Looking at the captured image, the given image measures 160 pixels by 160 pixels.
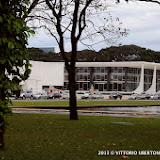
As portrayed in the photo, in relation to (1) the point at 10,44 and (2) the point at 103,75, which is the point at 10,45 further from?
(2) the point at 103,75

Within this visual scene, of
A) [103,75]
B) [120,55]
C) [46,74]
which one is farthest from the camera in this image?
[120,55]


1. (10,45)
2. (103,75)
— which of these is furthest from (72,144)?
(103,75)

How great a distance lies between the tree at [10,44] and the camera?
25.2ft

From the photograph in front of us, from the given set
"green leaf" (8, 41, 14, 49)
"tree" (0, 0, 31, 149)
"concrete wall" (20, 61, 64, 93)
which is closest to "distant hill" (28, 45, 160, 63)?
"concrete wall" (20, 61, 64, 93)

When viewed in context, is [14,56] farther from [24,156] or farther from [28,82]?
[28,82]

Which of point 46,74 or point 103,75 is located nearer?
point 46,74

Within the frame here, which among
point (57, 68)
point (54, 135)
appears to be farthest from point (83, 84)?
point (54, 135)

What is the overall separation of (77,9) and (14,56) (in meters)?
11.2

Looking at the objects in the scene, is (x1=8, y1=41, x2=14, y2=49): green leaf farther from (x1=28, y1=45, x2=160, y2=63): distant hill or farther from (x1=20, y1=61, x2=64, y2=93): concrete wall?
(x1=28, y1=45, x2=160, y2=63): distant hill

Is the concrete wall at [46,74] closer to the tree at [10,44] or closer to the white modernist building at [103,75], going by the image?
the white modernist building at [103,75]

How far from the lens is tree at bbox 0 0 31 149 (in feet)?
25.2

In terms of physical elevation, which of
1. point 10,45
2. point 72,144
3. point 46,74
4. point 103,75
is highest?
point 46,74

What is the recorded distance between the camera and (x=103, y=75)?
345ft

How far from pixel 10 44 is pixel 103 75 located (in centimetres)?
9801
